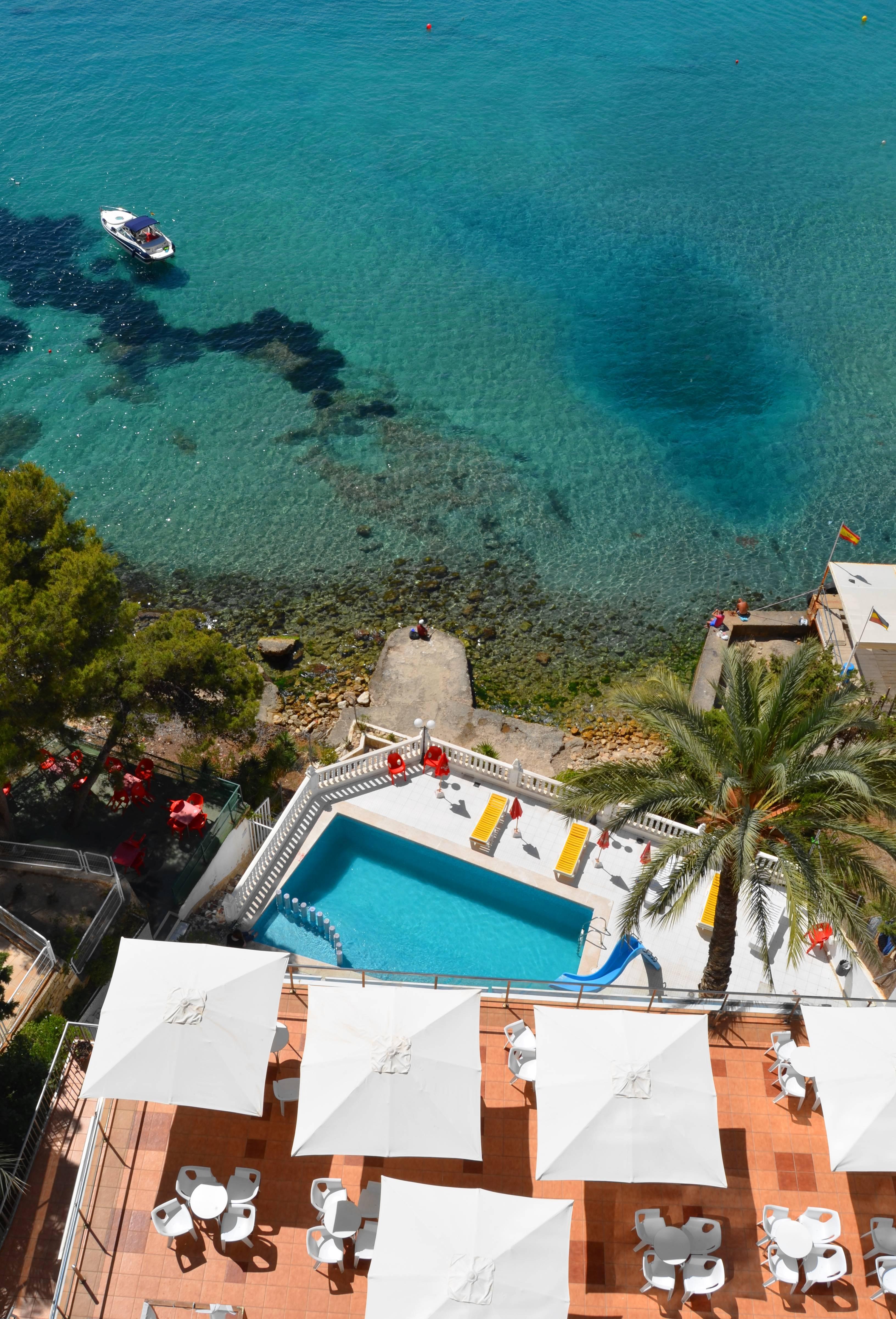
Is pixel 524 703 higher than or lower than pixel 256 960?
lower

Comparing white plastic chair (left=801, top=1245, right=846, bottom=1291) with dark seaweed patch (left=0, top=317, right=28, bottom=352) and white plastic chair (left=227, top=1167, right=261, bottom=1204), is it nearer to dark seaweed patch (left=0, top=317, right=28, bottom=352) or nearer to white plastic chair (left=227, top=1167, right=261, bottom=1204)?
white plastic chair (left=227, top=1167, right=261, bottom=1204)

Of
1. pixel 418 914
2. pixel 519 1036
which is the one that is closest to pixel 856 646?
pixel 418 914

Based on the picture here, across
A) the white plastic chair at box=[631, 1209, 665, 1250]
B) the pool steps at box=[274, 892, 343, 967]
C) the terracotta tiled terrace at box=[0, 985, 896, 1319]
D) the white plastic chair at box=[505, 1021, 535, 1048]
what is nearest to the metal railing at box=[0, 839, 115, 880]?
the pool steps at box=[274, 892, 343, 967]

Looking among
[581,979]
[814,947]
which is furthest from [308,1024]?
[814,947]

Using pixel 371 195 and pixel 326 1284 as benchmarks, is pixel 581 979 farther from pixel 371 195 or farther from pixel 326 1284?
pixel 371 195

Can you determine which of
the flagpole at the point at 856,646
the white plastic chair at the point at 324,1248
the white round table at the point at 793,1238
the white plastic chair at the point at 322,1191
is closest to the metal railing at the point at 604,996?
the white plastic chair at the point at 322,1191

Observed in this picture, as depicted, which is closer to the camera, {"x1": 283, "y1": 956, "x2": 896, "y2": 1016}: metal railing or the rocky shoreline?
{"x1": 283, "y1": 956, "x2": 896, "y2": 1016}: metal railing
